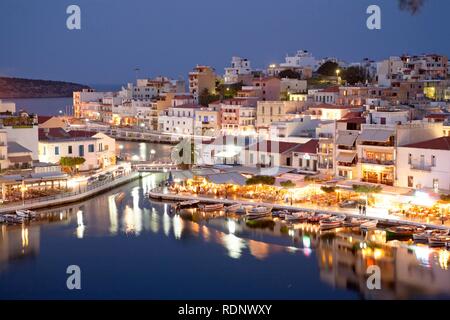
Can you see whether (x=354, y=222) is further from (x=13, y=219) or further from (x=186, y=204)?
(x=13, y=219)

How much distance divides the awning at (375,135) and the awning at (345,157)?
0.59 m

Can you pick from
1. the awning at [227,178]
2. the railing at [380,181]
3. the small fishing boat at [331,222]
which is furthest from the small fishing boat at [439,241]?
the awning at [227,178]

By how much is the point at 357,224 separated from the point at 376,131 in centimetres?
406

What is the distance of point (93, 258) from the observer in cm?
1420

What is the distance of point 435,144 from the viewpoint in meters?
17.9

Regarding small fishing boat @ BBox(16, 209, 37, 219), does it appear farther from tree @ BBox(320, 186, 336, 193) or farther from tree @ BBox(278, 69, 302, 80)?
tree @ BBox(278, 69, 302, 80)

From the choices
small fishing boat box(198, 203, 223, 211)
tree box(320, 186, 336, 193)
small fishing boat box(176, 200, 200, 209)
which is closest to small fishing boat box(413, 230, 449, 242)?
tree box(320, 186, 336, 193)

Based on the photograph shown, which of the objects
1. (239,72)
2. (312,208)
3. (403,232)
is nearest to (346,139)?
(312,208)

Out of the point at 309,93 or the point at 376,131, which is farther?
the point at 309,93

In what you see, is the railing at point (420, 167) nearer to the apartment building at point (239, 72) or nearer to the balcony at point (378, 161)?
the balcony at point (378, 161)

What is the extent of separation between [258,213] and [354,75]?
2568 centimetres

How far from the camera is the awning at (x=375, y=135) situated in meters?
18.8
